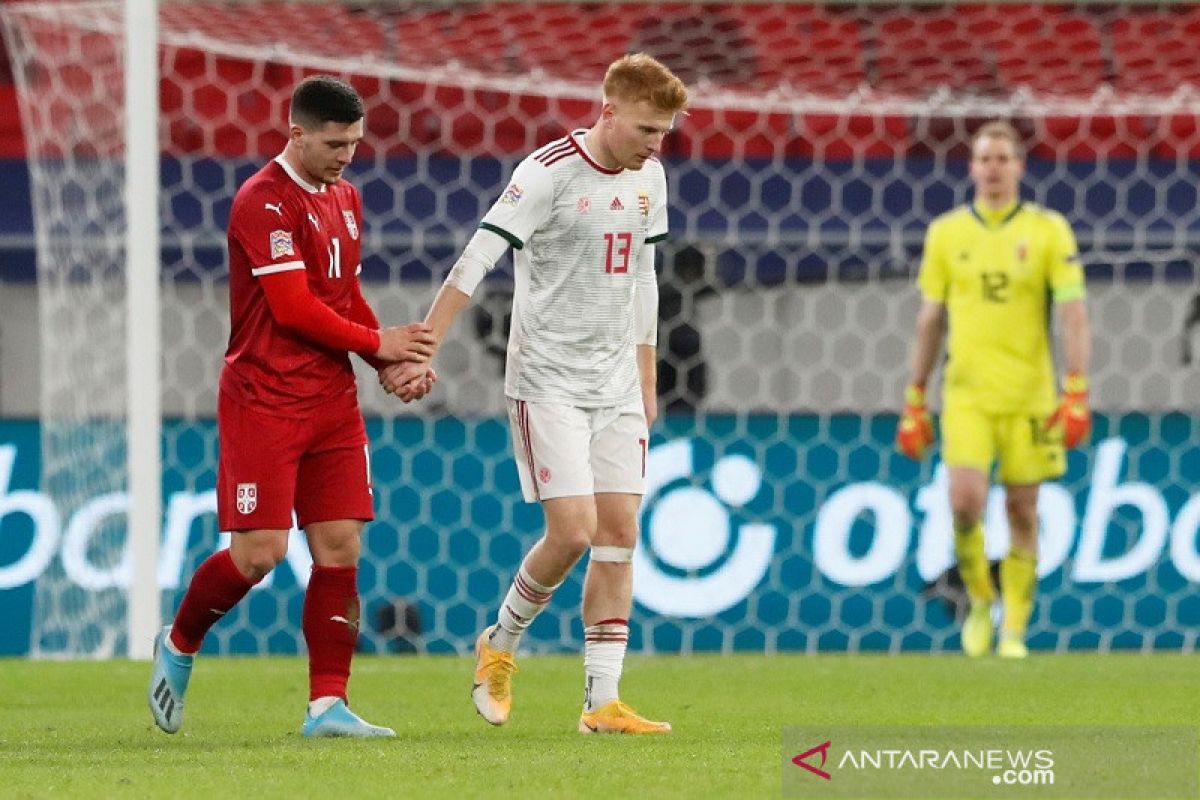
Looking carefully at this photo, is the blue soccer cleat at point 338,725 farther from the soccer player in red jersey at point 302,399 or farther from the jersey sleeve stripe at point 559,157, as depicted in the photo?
the jersey sleeve stripe at point 559,157

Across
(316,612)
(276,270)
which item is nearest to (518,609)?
(316,612)

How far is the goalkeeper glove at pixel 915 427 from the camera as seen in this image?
7652mm

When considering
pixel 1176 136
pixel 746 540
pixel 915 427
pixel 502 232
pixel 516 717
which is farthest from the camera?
pixel 1176 136

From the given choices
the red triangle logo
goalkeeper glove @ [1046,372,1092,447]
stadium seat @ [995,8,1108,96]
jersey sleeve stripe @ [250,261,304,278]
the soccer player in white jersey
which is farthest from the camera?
stadium seat @ [995,8,1108,96]

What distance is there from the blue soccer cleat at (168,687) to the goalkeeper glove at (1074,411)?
3.44 m

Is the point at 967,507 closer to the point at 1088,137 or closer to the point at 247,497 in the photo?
the point at 1088,137

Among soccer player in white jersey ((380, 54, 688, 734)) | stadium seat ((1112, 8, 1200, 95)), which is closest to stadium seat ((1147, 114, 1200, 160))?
stadium seat ((1112, 8, 1200, 95))

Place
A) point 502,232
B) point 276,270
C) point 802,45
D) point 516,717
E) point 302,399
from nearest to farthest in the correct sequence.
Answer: point 276,270, point 302,399, point 502,232, point 516,717, point 802,45

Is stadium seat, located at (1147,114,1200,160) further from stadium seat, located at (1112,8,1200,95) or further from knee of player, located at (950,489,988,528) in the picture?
knee of player, located at (950,489,988,528)

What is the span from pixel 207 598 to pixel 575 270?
1.09 metres

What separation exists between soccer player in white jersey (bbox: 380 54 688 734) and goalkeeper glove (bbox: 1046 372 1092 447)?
258 centimetres

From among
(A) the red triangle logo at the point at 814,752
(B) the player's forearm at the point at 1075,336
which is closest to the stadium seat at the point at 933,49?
(B) the player's forearm at the point at 1075,336

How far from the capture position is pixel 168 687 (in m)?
5.01

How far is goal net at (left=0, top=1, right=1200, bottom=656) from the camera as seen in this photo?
823cm
